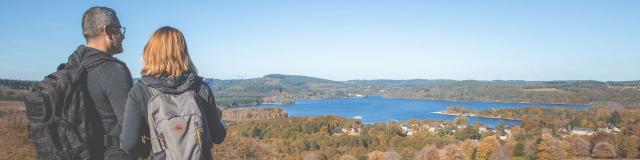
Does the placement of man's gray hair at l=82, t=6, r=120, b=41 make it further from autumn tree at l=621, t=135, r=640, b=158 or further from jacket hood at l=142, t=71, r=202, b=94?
autumn tree at l=621, t=135, r=640, b=158

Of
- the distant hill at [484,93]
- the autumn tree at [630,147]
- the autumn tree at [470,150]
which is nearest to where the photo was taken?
the autumn tree at [470,150]

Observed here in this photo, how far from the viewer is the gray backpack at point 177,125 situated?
189cm

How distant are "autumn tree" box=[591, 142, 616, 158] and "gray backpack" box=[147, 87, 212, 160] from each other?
38285mm

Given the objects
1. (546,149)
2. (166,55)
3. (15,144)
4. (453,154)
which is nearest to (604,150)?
(546,149)

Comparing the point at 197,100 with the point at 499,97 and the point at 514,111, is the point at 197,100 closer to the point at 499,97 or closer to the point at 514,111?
the point at 514,111

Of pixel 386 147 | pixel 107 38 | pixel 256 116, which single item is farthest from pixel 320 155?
pixel 256 116

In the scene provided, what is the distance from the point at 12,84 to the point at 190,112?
183ft

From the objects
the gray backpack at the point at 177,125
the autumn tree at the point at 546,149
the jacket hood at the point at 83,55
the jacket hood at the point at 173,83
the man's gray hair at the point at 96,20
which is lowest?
the autumn tree at the point at 546,149

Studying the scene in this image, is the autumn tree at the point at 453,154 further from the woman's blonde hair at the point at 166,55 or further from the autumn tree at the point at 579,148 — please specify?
the woman's blonde hair at the point at 166,55

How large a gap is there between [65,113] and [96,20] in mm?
388

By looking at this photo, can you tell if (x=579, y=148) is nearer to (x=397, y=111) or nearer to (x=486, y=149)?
(x=486, y=149)

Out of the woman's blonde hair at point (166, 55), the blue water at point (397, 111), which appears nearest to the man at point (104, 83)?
the woman's blonde hair at point (166, 55)

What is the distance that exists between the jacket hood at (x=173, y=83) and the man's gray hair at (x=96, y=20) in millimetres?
294

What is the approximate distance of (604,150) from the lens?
34750mm
